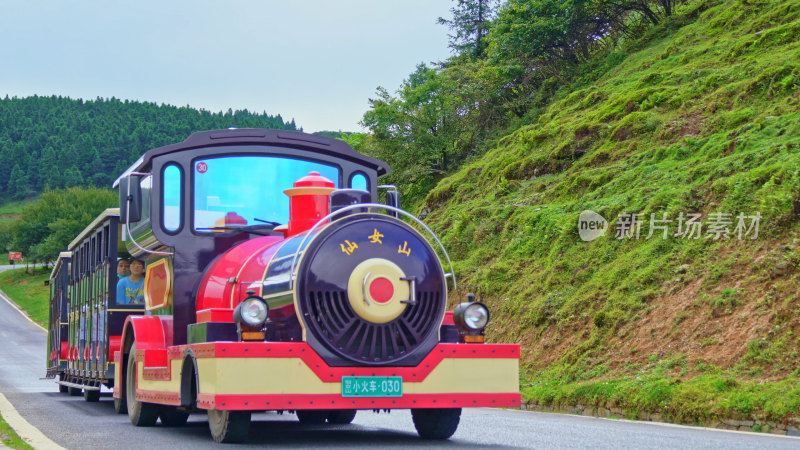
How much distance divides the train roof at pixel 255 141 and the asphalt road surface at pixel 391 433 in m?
2.90

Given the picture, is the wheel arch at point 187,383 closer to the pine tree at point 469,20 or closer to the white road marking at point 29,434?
the white road marking at point 29,434

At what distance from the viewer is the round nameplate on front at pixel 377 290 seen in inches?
300

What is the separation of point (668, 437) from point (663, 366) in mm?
4357

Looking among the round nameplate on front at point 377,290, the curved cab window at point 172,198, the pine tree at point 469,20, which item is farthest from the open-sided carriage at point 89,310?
the pine tree at point 469,20

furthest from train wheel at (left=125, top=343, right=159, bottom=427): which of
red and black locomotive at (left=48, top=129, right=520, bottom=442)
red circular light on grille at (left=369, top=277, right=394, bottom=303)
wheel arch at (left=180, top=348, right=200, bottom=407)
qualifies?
red circular light on grille at (left=369, top=277, right=394, bottom=303)

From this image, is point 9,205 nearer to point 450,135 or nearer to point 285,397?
point 450,135

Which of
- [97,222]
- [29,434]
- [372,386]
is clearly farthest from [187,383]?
[97,222]

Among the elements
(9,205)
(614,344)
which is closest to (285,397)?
(614,344)

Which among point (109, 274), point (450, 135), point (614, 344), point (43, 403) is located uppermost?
point (450, 135)

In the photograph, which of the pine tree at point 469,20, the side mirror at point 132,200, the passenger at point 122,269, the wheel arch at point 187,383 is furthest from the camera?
the pine tree at point 469,20

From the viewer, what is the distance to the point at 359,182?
1034cm

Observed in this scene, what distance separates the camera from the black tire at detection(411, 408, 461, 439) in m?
8.77

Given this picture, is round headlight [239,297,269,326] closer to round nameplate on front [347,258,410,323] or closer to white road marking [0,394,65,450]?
round nameplate on front [347,258,410,323]

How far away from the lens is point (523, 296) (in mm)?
19672
